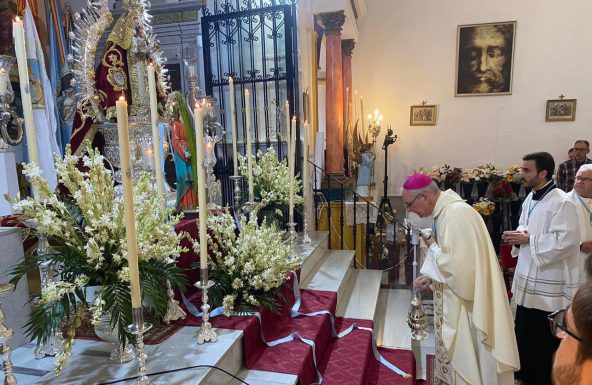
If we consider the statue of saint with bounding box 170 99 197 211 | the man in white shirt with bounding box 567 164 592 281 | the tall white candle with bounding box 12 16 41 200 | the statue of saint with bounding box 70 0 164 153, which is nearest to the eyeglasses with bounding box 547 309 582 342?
the tall white candle with bounding box 12 16 41 200

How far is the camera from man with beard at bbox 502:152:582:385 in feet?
9.95

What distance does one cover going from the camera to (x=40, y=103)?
429 cm

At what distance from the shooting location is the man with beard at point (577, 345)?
843 mm

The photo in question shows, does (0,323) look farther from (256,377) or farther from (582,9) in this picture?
(582,9)

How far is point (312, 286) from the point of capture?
3.63 m

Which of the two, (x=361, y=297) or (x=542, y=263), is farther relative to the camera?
(x=361, y=297)

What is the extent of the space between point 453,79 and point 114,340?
33.5ft

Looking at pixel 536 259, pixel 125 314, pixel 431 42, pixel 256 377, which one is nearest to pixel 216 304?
pixel 256 377

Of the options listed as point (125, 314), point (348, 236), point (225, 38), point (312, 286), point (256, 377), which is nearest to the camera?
point (125, 314)

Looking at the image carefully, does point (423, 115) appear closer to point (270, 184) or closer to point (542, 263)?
point (270, 184)

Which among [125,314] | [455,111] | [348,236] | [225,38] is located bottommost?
[348,236]

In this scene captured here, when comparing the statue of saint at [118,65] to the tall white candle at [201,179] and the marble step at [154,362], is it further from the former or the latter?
the marble step at [154,362]

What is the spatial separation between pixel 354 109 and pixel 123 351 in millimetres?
9450

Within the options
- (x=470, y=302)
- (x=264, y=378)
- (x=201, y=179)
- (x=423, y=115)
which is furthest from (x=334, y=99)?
(x=264, y=378)
